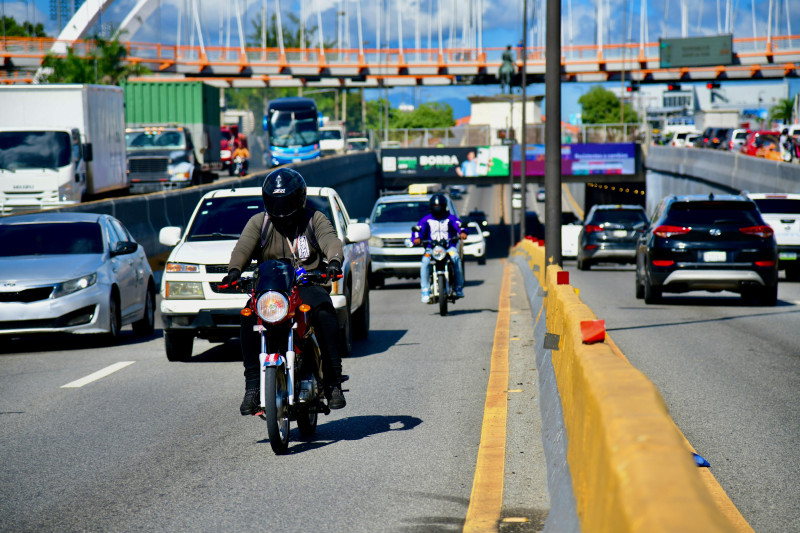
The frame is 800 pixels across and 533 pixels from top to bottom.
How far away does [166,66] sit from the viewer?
80.3m

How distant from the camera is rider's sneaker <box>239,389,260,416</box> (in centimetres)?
675

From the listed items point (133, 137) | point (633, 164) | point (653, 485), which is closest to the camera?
point (653, 485)

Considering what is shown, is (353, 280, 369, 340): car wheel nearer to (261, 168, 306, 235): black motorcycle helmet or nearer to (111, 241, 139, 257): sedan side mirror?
(111, 241, 139, 257): sedan side mirror

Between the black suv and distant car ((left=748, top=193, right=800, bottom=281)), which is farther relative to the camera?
distant car ((left=748, top=193, right=800, bottom=281))

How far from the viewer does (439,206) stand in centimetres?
1688

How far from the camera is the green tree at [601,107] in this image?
513 feet

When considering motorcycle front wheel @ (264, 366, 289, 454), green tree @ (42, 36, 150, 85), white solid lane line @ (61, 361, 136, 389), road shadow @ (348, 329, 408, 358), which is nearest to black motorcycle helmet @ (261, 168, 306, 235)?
motorcycle front wheel @ (264, 366, 289, 454)

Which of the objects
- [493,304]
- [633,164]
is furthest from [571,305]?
[633,164]

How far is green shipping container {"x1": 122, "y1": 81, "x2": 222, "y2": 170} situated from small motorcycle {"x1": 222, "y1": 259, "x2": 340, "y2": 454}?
35.2 meters

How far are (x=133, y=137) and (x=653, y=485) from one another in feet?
120

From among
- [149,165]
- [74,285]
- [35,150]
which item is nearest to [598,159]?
[149,165]

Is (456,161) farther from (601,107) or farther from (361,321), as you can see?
(601,107)

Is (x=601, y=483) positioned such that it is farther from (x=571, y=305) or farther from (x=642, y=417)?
(x=571, y=305)

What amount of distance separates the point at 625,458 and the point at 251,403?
12.8 ft
